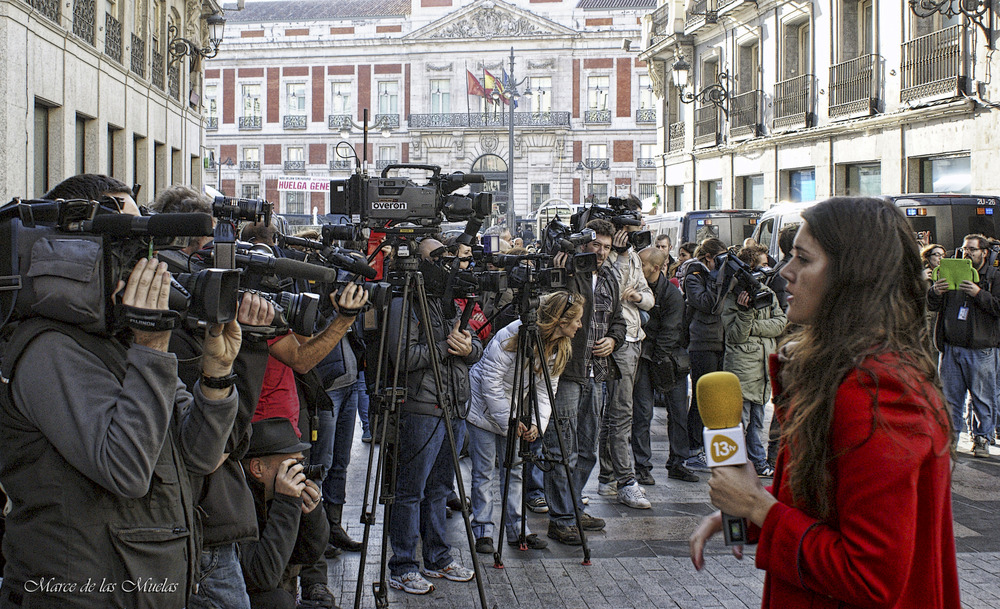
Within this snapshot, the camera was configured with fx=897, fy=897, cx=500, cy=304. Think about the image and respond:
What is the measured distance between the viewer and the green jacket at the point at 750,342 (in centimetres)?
711

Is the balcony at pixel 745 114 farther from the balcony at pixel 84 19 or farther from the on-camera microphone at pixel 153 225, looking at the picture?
the on-camera microphone at pixel 153 225

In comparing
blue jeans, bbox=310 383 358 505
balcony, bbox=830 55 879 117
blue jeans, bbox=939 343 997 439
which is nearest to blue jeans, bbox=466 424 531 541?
blue jeans, bbox=310 383 358 505

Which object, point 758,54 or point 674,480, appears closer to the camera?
point 674,480

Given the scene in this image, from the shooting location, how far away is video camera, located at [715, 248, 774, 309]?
22.3 ft

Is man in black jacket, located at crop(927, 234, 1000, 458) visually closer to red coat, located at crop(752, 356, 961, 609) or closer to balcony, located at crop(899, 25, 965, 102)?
red coat, located at crop(752, 356, 961, 609)

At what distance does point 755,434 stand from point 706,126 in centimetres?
2009

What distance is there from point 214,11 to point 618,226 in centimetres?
2050

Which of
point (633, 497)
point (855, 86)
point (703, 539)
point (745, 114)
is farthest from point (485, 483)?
point (745, 114)

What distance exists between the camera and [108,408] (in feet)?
7.00

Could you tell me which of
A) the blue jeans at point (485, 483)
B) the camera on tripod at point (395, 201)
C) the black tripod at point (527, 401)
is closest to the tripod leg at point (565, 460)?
the black tripod at point (527, 401)

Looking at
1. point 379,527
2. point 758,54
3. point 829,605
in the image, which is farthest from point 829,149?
point 829,605

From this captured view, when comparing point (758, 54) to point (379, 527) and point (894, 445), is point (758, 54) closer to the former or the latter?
point (379, 527)

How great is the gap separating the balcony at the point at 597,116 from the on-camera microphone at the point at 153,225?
50898 millimetres

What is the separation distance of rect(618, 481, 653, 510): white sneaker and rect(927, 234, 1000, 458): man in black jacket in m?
3.35
